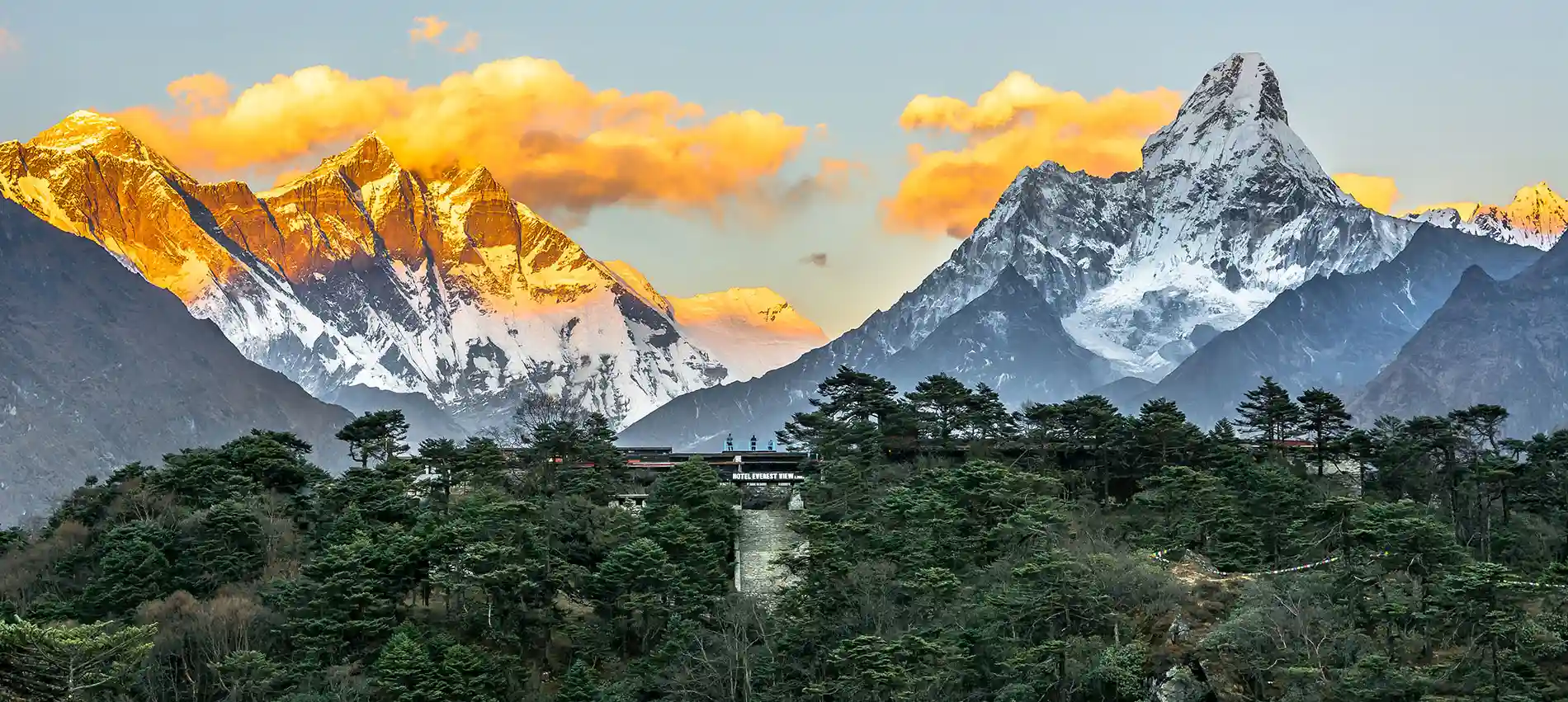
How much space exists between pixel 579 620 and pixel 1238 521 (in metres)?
30.5

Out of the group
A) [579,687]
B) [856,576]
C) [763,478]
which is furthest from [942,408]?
[579,687]

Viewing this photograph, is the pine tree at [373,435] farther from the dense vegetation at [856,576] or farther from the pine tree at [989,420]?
the pine tree at [989,420]

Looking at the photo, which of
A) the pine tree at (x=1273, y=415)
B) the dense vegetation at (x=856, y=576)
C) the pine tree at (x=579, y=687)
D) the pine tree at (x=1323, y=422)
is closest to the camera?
the dense vegetation at (x=856, y=576)

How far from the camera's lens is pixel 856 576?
59.8 m

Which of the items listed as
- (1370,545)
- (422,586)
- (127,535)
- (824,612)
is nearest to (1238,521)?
(1370,545)

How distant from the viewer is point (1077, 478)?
7862cm

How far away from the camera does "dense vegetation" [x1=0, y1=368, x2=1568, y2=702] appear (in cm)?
4850

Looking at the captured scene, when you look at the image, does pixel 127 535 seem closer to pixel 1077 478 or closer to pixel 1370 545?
pixel 1077 478

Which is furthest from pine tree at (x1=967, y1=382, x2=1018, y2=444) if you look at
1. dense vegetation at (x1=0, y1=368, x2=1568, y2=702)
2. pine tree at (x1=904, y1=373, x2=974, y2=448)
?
dense vegetation at (x1=0, y1=368, x2=1568, y2=702)

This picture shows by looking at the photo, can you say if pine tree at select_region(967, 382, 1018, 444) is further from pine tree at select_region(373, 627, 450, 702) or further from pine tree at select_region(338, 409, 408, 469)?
pine tree at select_region(373, 627, 450, 702)

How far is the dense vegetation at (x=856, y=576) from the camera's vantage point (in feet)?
159

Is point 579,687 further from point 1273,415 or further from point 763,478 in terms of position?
point 1273,415

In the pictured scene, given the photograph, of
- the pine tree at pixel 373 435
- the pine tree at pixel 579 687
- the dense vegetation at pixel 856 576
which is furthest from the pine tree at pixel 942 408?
the pine tree at pixel 579 687

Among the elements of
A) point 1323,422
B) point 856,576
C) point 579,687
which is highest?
point 1323,422
